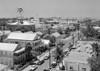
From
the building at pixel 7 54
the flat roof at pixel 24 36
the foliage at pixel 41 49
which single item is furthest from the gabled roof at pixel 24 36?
the building at pixel 7 54

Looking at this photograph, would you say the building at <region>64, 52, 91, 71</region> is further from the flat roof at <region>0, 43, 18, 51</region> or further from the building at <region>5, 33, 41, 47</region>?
the building at <region>5, 33, 41, 47</region>

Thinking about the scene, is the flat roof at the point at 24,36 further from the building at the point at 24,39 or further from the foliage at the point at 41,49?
the foliage at the point at 41,49

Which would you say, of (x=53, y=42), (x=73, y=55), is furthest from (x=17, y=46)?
(x=53, y=42)

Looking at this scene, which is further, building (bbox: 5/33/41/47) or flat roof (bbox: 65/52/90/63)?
building (bbox: 5/33/41/47)

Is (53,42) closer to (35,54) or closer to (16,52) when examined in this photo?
(35,54)

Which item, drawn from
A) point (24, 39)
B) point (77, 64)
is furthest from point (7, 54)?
point (77, 64)

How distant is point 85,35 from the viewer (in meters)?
54.9

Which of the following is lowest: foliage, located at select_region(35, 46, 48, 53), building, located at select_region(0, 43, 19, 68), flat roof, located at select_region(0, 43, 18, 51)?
foliage, located at select_region(35, 46, 48, 53)

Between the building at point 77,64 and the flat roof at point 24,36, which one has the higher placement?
the flat roof at point 24,36

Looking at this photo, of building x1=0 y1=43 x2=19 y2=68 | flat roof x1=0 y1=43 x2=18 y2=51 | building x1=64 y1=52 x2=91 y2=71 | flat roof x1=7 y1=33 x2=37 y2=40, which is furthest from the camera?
→ flat roof x1=7 y1=33 x2=37 y2=40

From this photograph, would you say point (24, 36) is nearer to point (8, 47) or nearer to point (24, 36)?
point (24, 36)

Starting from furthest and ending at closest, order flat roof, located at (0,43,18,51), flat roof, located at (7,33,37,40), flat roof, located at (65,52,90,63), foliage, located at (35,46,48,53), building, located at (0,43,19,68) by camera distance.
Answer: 1. foliage, located at (35,46,48,53)
2. flat roof, located at (7,33,37,40)
3. flat roof, located at (0,43,18,51)
4. building, located at (0,43,19,68)
5. flat roof, located at (65,52,90,63)

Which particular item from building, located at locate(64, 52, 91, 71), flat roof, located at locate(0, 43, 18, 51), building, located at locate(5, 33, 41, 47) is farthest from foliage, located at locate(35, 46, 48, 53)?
building, located at locate(64, 52, 91, 71)

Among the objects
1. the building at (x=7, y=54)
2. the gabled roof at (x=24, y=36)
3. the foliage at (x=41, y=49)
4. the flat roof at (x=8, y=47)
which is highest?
the gabled roof at (x=24, y=36)
